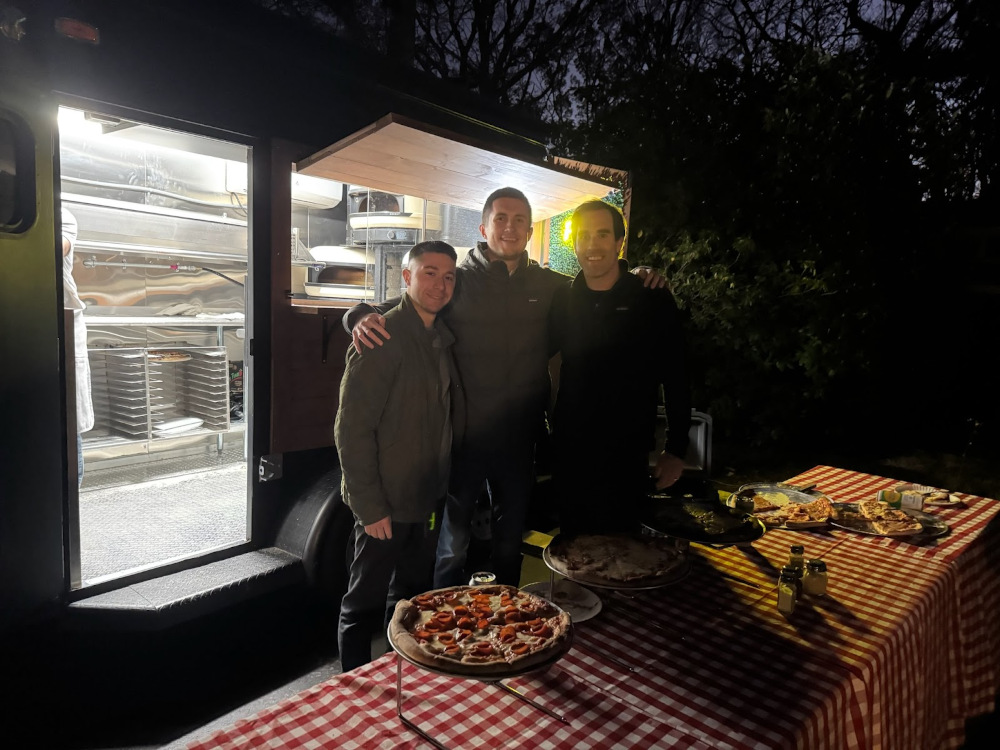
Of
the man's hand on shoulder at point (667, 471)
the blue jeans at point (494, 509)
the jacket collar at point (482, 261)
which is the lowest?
the blue jeans at point (494, 509)

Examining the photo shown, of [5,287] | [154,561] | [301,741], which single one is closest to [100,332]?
[154,561]

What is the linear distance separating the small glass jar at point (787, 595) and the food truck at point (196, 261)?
8.51ft

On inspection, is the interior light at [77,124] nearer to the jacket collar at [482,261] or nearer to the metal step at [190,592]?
the jacket collar at [482,261]

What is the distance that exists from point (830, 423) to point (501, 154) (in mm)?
9174

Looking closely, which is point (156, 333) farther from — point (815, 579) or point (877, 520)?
point (877, 520)

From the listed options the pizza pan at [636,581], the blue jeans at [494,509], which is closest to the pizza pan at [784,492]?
the blue jeans at [494,509]

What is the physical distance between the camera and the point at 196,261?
586 cm

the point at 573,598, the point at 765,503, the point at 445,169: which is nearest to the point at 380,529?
the point at 573,598

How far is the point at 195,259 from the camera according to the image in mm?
5801

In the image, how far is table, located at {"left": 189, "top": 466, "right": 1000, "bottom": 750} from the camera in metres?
1.47

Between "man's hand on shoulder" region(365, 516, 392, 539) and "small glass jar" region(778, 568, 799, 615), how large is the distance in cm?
164

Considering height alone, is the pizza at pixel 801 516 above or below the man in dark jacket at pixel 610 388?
below

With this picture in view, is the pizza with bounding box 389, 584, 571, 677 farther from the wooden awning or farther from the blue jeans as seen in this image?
the wooden awning

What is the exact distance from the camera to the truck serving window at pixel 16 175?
2.65m
